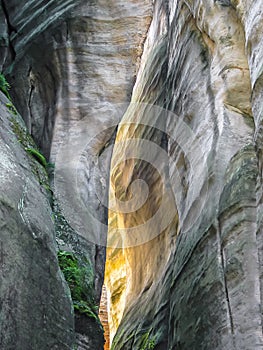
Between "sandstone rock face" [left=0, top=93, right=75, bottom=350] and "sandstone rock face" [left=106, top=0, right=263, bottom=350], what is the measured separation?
209 centimetres

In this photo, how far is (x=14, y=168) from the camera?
8.46 m

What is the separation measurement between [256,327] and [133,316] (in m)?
6.47

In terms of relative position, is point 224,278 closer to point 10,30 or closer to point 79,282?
point 79,282

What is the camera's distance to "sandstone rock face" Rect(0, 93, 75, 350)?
730 centimetres

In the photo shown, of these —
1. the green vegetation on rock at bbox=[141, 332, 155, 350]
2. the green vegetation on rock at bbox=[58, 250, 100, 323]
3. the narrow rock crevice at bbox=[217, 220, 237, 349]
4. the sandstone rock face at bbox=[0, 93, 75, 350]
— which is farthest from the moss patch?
the green vegetation on rock at bbox=[141, 332, 155, 350]

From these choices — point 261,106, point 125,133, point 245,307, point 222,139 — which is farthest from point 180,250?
point 125,133

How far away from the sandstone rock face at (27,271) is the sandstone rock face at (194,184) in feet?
6.85

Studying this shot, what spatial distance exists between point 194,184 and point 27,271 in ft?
13.4

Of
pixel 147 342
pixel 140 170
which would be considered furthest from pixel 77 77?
pixel 147 342

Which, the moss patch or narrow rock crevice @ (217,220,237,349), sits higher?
the moss patch

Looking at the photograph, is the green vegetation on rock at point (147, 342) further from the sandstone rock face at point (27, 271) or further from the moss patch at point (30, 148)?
the sandstone rock face at point (27, 271)

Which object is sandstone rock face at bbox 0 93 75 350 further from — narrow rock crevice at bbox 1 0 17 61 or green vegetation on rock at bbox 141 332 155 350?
narrow rock crevice at bbox 1 0 17 61

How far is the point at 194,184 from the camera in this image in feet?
36.0

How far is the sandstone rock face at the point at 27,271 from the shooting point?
7.30 metres
